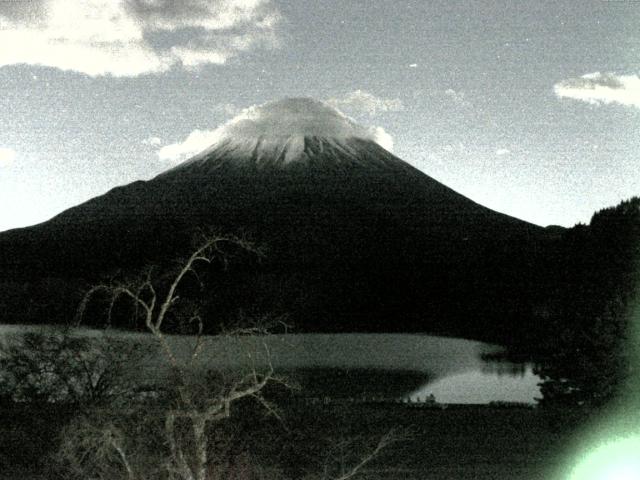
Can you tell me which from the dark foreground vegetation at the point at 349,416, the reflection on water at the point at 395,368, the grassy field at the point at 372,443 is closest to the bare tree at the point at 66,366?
the dark foreground vegetation at the point at 349,416

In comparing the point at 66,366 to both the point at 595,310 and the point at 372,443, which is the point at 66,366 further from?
the point at 595,310

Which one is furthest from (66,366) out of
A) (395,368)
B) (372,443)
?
(395,368)

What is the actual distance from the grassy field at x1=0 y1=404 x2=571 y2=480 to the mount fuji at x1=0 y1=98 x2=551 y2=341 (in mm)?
40153

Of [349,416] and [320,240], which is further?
[320,240]

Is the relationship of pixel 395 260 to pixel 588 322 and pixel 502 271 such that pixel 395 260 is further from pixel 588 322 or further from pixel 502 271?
pixel 588 322

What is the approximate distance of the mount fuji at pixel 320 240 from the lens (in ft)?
259

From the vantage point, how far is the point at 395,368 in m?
39.2

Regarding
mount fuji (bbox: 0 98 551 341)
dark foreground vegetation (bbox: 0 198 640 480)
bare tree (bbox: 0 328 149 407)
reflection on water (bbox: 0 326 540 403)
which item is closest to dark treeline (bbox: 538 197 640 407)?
dark foreground vegetation (bbox: 0 198 640 480)

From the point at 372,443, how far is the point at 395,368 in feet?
73.8

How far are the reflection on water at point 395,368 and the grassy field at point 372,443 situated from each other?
2257mm

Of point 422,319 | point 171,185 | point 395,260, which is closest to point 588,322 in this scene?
point 422,319

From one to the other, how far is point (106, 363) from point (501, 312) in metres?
54.1

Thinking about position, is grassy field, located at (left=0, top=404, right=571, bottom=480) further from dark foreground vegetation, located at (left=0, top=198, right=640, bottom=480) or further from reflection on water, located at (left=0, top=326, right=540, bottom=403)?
reflection on water, located at (left=0, top=326, right=540, bottom=403)

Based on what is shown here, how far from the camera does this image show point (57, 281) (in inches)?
3932
